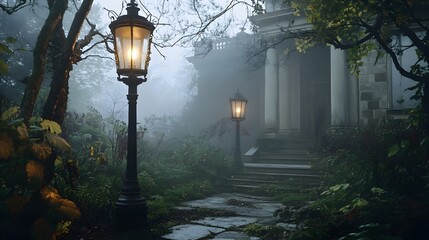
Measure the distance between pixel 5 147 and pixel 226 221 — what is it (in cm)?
374

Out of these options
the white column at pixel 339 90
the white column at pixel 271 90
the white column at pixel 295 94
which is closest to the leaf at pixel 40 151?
the white column at pixel 339 90

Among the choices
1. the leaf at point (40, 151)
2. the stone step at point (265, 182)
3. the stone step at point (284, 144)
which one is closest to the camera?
the leaf at point (40, 151)

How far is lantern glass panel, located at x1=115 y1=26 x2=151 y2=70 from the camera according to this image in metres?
5.09

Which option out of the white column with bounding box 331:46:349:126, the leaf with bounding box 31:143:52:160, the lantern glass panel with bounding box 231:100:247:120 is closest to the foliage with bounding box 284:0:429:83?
the leaf with bounding box 31:143:52:160

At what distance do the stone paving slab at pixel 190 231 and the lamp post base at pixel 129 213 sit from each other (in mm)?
446

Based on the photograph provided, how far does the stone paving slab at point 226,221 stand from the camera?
18.4ft

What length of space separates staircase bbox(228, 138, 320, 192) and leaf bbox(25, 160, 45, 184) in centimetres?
731

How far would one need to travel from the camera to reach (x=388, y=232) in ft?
9.51

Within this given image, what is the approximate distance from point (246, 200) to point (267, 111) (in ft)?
24.8

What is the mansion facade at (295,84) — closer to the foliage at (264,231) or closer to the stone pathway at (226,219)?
the stone pathway at (226,219)

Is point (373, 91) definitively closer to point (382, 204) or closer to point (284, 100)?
point (284, 100)

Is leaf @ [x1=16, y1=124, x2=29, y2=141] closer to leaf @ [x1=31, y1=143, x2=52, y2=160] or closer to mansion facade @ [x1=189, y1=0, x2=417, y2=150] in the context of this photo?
leaf @ [x1=31, y1=143, x2=52, y2=160]

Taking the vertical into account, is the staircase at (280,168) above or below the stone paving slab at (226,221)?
above

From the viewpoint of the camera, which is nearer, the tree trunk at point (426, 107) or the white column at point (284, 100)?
the tree trunk at point (426, 107)
